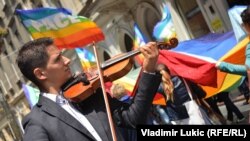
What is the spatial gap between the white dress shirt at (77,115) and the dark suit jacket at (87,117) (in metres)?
0.02

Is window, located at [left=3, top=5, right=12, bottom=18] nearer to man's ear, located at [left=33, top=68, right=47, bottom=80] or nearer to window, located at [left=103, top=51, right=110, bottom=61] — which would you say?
window, located at [left=103, top=51, right=110, bottom=61]

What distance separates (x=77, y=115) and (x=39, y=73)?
315 mm

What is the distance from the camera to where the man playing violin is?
2.21 m

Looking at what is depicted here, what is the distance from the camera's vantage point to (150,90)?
2.27 meters

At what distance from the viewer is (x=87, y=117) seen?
7.55ft

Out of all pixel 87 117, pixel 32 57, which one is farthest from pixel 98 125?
pixel 32 57

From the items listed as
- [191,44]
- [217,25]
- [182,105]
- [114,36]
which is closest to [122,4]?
[114,36]

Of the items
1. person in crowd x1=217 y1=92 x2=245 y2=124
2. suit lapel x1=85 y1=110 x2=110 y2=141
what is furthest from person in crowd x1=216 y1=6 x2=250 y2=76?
person in crowd x1=217 y1=92 x2=245 y2=124

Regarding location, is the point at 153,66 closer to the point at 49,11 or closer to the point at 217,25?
the point at 49,11

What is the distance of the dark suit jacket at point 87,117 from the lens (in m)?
2.20

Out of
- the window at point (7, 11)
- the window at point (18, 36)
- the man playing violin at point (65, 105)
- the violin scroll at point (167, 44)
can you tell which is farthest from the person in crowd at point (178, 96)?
the window at point (7, 11)

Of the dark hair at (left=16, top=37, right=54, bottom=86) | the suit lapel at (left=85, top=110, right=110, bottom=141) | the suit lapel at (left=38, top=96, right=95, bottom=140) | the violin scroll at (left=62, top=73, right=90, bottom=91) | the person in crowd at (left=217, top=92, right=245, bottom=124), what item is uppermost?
the dark hair at (left=16, top=37, right=54, bottom=86)

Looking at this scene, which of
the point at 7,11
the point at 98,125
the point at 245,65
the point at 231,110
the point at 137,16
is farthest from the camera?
the point at 7,11

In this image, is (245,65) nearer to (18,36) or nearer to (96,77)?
(96,77)
